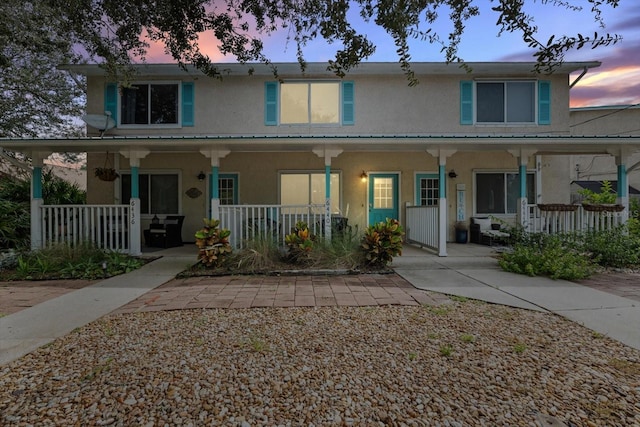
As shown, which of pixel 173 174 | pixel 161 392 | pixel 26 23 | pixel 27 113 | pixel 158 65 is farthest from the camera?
pixel 27 113

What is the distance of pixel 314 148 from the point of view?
26.9 feet

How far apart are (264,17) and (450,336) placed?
4386 millimetres

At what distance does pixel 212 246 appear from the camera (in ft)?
21.6

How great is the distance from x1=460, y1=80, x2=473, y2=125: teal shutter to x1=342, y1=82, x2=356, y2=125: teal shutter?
328cm

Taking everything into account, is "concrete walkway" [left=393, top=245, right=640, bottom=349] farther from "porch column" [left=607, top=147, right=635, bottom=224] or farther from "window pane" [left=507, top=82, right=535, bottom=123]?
"window pane" [left=507, top=82, right=535, bottom=123]

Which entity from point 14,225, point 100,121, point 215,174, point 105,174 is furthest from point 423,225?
point 14,225

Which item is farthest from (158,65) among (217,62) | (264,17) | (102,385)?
(102,385)

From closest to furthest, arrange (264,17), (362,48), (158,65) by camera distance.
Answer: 1. (362,48)
2. (264,17)
3. (158,65)

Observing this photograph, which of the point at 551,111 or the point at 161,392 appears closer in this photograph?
the point at 161,392

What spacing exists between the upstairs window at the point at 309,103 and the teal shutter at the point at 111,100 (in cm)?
452

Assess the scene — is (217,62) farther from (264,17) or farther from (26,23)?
(264,17)

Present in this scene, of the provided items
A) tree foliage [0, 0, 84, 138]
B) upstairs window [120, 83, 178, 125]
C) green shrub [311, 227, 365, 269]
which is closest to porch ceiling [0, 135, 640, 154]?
green shrub [311, 227, 365, 269]

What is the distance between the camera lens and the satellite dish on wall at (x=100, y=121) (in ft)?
32.1

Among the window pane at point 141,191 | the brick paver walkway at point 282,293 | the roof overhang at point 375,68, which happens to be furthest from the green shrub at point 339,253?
the window pane at point 141,191
